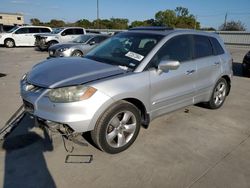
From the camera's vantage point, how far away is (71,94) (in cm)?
294

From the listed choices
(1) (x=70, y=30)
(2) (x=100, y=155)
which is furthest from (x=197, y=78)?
(1) (x=70, y=30)

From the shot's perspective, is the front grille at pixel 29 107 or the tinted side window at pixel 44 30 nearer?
the front grille at pixel 29 107

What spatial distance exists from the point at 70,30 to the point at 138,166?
16173 mm

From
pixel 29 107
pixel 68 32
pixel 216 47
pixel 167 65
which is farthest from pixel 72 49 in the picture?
pixel 167 65

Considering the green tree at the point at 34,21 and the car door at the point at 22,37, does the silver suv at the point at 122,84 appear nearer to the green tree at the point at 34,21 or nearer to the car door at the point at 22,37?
the car door at the point at 22,37

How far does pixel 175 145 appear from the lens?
3.69 meters

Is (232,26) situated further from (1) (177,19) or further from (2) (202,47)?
(2) (202,47)

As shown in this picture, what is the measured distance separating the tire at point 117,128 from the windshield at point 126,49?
0.67 m

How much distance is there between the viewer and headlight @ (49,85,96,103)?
293 cm

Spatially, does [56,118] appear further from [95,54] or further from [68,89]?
[95,54]

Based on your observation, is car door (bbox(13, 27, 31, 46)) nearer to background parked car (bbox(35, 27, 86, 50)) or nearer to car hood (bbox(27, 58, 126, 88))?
background parked car (bbox(35, 27, 86, 50))

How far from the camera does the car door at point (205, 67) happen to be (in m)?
4.43

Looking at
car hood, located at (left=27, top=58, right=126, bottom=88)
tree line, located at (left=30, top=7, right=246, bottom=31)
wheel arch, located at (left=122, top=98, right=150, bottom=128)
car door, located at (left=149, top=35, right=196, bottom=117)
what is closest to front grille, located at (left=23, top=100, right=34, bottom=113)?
car hood, located at (left=27, top=58, right=126, bottom=88)

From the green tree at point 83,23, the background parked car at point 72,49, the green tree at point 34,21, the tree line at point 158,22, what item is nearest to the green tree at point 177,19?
the tree line at point 158,22
